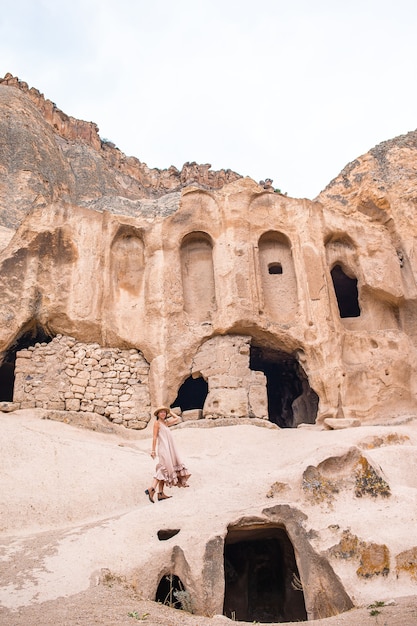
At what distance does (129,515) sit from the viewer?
620 cm

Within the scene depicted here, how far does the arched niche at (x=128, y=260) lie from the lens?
14.1 meters

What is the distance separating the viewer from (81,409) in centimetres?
1223

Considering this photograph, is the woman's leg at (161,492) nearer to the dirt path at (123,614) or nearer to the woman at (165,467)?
the woman at (165,467)

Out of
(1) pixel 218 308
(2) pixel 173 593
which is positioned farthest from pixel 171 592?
(1) pixel 218 308

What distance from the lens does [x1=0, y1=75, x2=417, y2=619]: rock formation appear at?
12.6 metres

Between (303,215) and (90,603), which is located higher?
(303,215)

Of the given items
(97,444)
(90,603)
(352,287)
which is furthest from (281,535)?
(352,287)

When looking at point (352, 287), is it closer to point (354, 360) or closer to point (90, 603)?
point (354, 360)

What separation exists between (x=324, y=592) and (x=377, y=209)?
13208 mm

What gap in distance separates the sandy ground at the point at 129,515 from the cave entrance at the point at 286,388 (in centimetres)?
488

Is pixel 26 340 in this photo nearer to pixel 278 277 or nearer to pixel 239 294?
pixel 239 294

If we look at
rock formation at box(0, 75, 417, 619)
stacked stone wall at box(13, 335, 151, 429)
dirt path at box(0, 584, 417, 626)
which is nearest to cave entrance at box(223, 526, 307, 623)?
dirt path at box(0, 584, 417, 626)

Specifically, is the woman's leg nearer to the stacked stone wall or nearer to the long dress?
the long dress

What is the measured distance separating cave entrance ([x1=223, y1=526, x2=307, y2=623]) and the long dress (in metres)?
1.02
